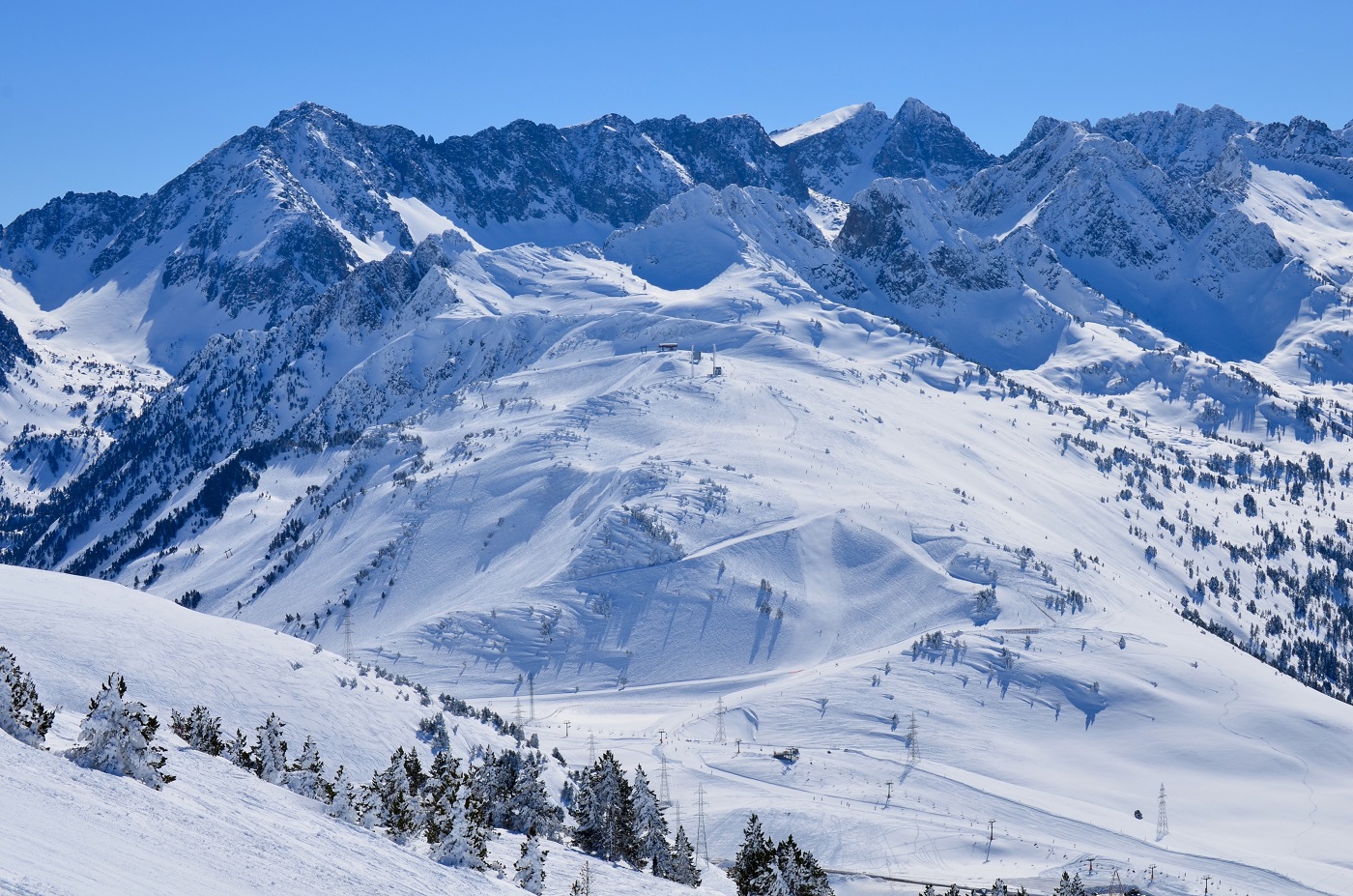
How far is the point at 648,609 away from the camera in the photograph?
16362 cm

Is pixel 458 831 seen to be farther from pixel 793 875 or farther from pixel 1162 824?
pixel 1162 824

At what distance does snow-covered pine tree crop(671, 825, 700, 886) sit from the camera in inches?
2232

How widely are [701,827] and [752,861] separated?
5222 cm

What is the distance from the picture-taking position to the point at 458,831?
126ft

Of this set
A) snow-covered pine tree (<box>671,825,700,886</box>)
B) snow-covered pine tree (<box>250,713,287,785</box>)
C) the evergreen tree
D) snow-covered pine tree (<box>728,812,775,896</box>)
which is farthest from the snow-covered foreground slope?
snow-covered pine tree (<box>671,825,700,886</box>)

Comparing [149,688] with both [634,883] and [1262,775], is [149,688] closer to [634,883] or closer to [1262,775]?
[634,883]

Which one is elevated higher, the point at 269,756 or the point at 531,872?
the point at 269,756

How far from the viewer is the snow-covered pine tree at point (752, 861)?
4956 cm

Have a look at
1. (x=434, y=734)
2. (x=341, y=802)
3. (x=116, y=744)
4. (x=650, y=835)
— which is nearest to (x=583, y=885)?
(x=341, y=802)

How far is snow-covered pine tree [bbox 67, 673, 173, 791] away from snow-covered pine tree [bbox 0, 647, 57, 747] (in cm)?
177

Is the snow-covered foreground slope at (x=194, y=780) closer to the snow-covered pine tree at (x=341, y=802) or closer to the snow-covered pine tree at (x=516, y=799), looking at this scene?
the snow-covered pine tree at (x=341, y=802)

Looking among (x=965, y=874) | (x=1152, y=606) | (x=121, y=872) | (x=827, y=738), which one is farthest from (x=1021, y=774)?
(x=121, y=872)

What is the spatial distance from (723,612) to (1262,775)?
6991cm

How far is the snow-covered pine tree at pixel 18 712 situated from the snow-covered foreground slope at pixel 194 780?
86cm
